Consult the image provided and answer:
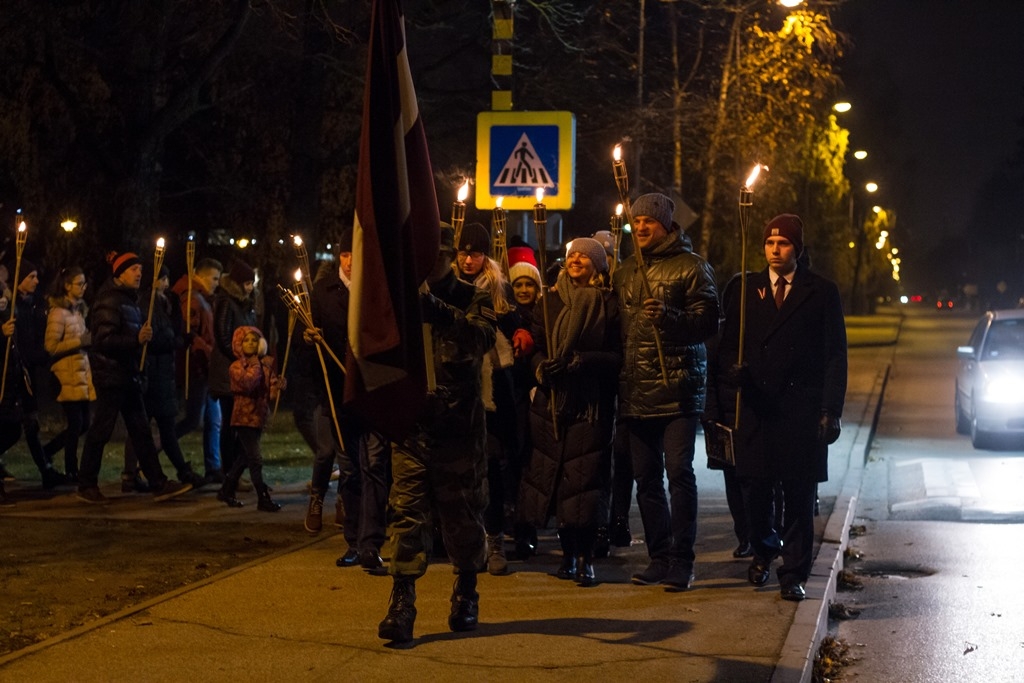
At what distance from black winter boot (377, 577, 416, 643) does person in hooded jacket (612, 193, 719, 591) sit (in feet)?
6.29

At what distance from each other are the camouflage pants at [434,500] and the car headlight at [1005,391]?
11546 mm

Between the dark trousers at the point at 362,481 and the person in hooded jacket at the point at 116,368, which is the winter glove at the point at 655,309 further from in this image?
the person in hooded jacket at the point at 116,368

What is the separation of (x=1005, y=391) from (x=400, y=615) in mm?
12025

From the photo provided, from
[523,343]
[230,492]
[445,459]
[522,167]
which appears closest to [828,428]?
[523,343]

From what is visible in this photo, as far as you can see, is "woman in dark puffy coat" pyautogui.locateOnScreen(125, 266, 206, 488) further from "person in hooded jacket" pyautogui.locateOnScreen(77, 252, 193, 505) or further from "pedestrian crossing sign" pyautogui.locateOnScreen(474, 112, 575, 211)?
"pedestrian crossing sign" pyautogui.locateOnScreen(474, 112, 575, 211)

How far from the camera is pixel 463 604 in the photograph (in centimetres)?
709

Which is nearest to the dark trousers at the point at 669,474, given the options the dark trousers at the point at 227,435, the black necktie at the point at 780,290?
the black necktie at the point at 780,290

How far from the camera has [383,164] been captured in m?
6.11

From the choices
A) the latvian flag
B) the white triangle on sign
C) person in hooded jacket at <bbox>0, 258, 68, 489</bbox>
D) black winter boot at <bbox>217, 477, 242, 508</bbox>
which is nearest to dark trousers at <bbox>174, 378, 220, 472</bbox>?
black winter boot at <bbox>217, 477, 242, 508</bbox>

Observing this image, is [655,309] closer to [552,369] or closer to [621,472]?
[552,369]

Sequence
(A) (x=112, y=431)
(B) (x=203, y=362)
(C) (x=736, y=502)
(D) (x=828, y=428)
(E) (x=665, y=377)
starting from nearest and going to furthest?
(D) (x=828, y=428) < (E) (x=665, y=377) < (C) (x=736, y=502) < (A) (x=112, y=431) < (B) (x=203, y=362)

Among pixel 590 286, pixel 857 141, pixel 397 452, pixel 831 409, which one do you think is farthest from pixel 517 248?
pixel 857 141

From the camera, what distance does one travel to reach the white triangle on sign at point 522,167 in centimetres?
1230

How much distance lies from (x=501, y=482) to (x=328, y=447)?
1425 mm
